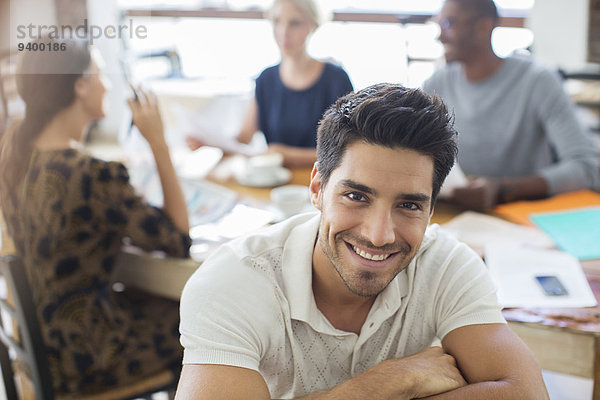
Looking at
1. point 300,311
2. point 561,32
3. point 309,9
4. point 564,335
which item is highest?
point 309,9

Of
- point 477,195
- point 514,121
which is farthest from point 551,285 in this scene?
point 514,121

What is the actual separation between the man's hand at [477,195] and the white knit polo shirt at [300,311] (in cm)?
61

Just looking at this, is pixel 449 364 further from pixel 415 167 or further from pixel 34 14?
pixel 34 14

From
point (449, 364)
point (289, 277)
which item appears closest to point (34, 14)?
point (289, 277)

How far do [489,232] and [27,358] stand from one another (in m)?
1.23

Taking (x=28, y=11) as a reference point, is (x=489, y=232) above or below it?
below

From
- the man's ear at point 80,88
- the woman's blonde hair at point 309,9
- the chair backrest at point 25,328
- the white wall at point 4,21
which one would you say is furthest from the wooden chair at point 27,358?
the white wall at point 4,21

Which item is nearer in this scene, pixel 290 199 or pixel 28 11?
pixel 290 199

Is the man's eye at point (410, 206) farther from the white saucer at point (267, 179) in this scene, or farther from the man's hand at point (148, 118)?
the white saucer at point (267, 179)

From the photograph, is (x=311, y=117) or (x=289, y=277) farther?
(x=311, y=117)

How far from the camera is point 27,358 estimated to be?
56.2 inches

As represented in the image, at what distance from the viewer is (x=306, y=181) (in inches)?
79.5

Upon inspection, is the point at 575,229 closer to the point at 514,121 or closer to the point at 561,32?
the point at 514,121

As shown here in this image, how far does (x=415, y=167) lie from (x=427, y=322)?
323 millimetres
